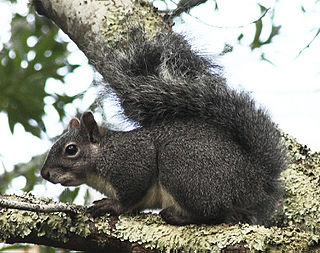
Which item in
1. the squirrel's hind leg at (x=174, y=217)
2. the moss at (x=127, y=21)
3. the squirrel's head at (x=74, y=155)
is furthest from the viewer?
the moss at (x=127, y=21)

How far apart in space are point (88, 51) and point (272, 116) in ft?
3.39

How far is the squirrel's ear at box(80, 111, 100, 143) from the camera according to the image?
8.47ft

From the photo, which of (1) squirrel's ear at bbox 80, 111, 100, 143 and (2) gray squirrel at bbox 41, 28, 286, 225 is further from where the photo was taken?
(1) squirrel's ear at bbox 80, 111, 100, 143

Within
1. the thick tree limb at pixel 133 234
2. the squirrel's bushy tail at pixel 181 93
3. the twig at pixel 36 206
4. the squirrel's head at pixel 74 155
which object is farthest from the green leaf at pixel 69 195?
the twig at pixel 36 206

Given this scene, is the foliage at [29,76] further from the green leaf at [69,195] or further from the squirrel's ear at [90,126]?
the squirrel's ear at [90,126]

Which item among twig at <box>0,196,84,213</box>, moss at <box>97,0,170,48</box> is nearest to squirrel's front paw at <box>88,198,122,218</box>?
twig at <box>0,196,84,213</box>

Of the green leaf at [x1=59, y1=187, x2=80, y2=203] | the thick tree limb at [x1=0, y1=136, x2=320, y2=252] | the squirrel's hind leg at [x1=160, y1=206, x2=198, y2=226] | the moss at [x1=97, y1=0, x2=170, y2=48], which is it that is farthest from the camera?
the green leaf at [x1=59, y1=187, x2=80, y2=203]

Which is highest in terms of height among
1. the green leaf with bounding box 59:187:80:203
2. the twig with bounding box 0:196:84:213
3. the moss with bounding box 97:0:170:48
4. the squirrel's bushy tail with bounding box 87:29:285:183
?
the moss with bounding box 97:0:170:48

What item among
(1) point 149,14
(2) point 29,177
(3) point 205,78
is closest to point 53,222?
(3) point 205,78

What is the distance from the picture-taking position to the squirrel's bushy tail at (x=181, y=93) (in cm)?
231

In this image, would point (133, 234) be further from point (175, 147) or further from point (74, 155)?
point (74, 155)

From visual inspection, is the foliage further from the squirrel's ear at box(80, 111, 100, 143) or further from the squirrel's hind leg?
the squirrel's hind leg

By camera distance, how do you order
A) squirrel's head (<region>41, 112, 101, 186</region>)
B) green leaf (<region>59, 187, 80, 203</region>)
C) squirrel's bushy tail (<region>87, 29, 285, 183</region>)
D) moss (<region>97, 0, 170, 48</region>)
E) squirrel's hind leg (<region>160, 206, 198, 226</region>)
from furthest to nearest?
green leaf (<region>59, 187, 80, 203</region>) < moss (<region>97, 0, 170, 48</region>) < squirrel's head (<region>41, 112, 101, 186</region>) < squirrel's bushy tail (<region>87, 29, 285, 183</region>) < squirrel's hind leg (<region>160, 206, 198, 226</region>)

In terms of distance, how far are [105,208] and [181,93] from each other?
631mm
